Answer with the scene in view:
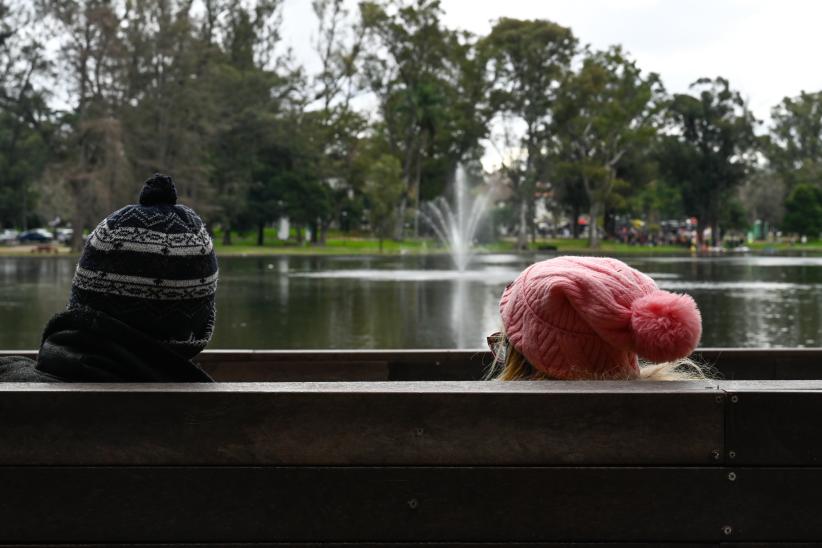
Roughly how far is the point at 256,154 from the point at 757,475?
63402 millimetres

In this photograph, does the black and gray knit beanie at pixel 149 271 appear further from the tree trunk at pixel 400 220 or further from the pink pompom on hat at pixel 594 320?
the tree trunk at pixel 400 220

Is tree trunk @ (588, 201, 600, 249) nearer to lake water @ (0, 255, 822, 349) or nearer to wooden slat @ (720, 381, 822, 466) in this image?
lake water @ (0, 255, 822, 349)

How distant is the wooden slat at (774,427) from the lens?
196cm

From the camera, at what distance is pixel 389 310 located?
651 inches

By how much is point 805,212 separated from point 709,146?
15526 millimetres

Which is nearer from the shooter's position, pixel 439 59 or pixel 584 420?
pixel 584 420

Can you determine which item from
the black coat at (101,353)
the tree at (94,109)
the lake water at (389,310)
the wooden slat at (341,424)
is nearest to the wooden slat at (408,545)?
the wooden slat at (341,424)

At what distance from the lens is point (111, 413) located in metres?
1.95

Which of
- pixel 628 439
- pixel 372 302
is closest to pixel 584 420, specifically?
pixel 628 439

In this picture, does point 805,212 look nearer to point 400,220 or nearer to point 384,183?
point 400,220

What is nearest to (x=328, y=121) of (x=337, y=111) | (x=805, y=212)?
(x=337, y=111)

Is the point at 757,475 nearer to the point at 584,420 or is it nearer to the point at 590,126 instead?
the point at 584,420

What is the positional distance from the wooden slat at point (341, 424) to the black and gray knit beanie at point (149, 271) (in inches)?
17.2

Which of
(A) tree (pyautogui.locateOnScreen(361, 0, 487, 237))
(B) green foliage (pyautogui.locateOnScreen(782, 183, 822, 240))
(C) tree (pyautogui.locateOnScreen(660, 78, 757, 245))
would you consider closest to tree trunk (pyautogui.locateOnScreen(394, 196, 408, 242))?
(A) tree (pyautogui.locateOnScreen(361, 0, 487, 237))
